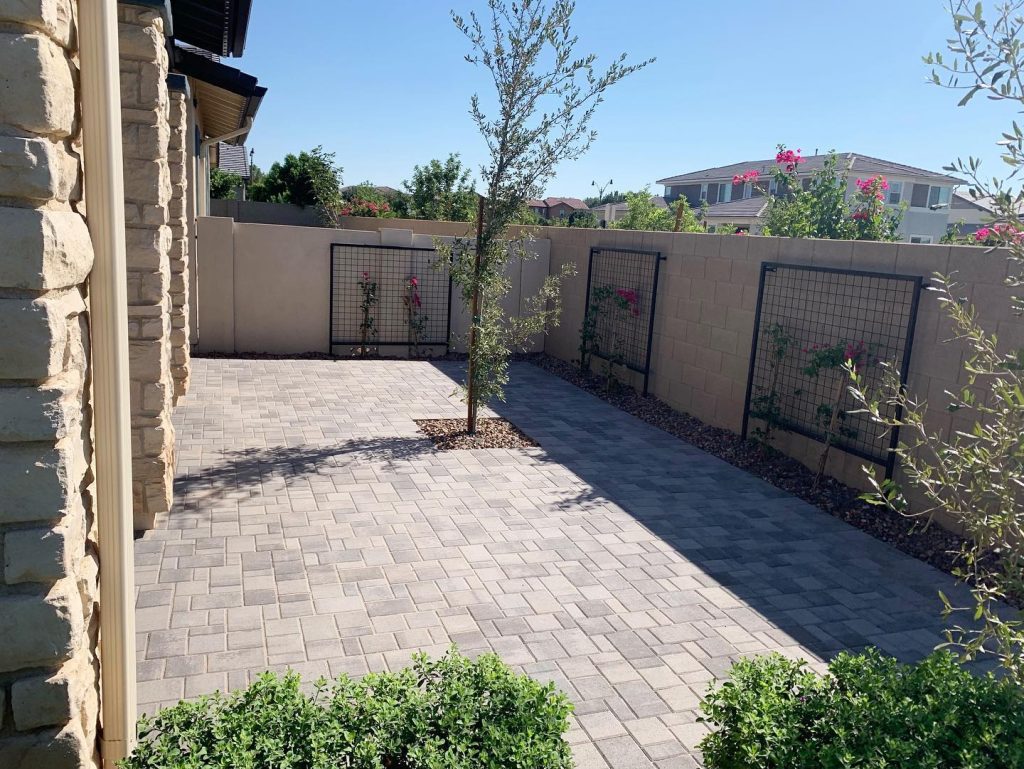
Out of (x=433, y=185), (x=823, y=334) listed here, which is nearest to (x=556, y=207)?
(x=433, y=185)

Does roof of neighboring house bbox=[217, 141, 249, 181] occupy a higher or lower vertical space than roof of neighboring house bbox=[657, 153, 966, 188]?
lower

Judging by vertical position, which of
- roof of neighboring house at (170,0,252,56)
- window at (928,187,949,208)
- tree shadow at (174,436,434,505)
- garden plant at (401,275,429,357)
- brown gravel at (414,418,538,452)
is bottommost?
tree shadow at (174,436,434,505)

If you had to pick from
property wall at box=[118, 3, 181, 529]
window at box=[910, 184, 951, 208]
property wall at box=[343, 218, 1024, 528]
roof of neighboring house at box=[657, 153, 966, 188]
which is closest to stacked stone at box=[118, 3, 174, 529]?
property wall at box=[118, 3, 181, 529]

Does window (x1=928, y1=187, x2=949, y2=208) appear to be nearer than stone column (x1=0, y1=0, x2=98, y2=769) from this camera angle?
No

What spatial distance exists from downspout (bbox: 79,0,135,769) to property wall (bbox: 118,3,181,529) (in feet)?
8.85

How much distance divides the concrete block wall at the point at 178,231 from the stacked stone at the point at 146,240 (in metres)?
1.63

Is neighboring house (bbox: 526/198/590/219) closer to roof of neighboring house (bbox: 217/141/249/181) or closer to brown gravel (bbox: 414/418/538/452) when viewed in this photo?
roof of neighboring house (bbox: 217/141/249/181)

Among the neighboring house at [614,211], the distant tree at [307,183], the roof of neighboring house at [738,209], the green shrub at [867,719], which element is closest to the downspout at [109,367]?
the green shrub at [867,719]

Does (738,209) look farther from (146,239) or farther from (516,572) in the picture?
(146,239)

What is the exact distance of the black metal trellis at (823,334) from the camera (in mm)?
6605

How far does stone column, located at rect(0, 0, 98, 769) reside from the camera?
2.10 m

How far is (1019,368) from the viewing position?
2527 mm

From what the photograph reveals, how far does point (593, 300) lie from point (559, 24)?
460 centimetres

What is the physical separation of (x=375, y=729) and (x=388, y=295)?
10457 millimetres
